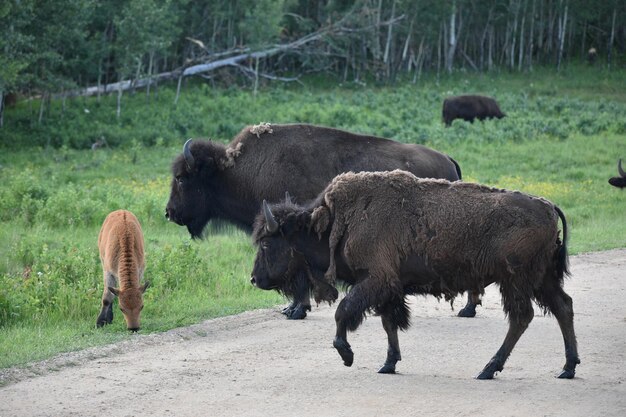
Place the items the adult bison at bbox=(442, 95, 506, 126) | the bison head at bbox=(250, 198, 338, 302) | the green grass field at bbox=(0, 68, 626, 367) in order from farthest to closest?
the adult bison at bbox=(442, 95, 506, 126) → the green grass field at bbox=(0, 68, 626, 367) → the bison head at bbox=(250, 198, 338, 302)

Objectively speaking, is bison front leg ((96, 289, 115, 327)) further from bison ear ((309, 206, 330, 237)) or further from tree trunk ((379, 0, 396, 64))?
tree trunk ((379, 0, 396, 64))

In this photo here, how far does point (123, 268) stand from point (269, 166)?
7.77ft

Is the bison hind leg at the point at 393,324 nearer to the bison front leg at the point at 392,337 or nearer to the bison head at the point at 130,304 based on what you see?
the bison front leg at the point at 392,337

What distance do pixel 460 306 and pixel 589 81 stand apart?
4157 cm

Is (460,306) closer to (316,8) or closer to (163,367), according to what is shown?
(163,367)

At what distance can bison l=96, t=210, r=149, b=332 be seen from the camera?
9844 millimetres

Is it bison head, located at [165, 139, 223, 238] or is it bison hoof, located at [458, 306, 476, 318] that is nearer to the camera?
bison hoof, located at [458, 306, 476, 318]

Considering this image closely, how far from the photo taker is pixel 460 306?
440 inches

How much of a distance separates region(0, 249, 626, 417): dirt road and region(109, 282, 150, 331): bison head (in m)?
0.36

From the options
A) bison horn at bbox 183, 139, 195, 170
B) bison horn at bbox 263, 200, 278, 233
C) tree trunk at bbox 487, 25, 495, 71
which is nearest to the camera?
bison horn at bbox 263, 200, 278, 233

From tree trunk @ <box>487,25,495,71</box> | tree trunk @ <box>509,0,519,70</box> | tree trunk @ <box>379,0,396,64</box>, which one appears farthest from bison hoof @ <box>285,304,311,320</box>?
tree trunk @ <box>509,0,519,70</box>

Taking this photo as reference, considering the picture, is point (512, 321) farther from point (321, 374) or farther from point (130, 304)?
point (130, 304)

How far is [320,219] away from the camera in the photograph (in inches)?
338

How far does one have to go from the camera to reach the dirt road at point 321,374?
7.19 meters
